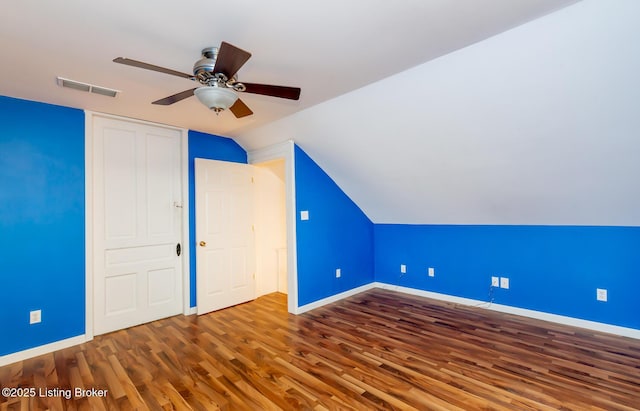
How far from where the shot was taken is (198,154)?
413 cm

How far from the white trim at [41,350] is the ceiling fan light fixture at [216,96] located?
2980 millimetres

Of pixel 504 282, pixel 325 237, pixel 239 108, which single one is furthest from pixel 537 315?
→ pixel 239 108

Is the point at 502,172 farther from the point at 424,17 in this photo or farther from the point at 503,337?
the point at 424,17

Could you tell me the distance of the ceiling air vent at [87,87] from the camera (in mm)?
2545

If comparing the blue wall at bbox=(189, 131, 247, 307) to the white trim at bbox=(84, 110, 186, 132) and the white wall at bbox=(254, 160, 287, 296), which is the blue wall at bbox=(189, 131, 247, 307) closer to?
the white trim at bbox=(84, 110, 186, 132)

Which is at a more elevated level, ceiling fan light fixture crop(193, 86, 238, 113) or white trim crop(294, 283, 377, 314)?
ceiling fan light fixture crop(193, 86, 238, 113)

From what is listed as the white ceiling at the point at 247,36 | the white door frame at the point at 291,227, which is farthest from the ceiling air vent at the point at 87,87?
the white door frame at the point at 291,227

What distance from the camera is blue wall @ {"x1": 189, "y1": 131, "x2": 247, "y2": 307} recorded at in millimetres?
4008

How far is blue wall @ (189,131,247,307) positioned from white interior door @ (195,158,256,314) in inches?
3.7

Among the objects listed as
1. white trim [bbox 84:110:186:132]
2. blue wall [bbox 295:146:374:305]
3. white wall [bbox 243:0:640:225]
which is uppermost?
white trim [bbox 84:110:186:132]

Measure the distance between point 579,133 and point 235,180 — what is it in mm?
3843

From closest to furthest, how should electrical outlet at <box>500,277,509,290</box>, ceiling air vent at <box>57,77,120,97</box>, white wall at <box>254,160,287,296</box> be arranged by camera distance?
1. ceiling air vent at <box>57,77,120,97</box>
2. electrical outlet at <box>500,277,509,290</box>
3. white wall at <box>254,160,287,296</box>

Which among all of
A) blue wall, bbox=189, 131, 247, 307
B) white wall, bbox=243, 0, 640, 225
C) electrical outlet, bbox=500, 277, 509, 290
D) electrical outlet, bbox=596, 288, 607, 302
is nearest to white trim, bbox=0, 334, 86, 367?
blue wall, bbox=189, 131, 247, 307

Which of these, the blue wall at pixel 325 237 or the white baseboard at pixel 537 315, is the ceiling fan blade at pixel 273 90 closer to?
the blue wall at pixel 325 237
